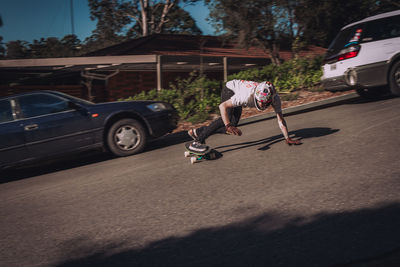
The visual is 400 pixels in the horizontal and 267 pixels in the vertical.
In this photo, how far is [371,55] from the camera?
28.5 feet

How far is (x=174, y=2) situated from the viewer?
2958 cm

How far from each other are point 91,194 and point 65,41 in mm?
49458

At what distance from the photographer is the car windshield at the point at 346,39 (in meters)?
8.89

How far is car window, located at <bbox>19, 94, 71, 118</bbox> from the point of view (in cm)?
705

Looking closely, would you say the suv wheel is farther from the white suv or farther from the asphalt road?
the asphalt road

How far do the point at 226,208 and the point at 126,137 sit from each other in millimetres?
4016

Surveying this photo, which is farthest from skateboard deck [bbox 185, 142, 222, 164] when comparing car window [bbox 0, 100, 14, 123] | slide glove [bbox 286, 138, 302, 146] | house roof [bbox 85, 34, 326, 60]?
house roof [bbox 85, 34, 326, 60]

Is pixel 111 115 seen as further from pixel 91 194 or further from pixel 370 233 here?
pixel 370 233

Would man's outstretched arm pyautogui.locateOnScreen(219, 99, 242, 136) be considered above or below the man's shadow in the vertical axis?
above

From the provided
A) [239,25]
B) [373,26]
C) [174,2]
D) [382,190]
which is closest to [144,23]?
[174,2]

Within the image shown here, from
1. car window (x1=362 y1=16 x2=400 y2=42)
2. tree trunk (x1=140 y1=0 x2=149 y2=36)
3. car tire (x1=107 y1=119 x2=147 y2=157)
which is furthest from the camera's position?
tree trunk (x1=140 y1=0 x2=149 y2=36)

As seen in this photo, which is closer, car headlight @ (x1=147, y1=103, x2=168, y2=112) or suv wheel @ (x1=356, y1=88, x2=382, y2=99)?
car headlight @ (x1=147, y1=103, x2=168, y2=112)

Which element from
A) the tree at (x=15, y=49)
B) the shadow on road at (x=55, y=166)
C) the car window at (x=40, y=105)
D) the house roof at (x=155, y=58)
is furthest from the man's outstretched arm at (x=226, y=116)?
the tree at (x=15, y=49)

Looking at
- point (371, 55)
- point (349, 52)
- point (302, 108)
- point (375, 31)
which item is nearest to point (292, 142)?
point (349, 52)
